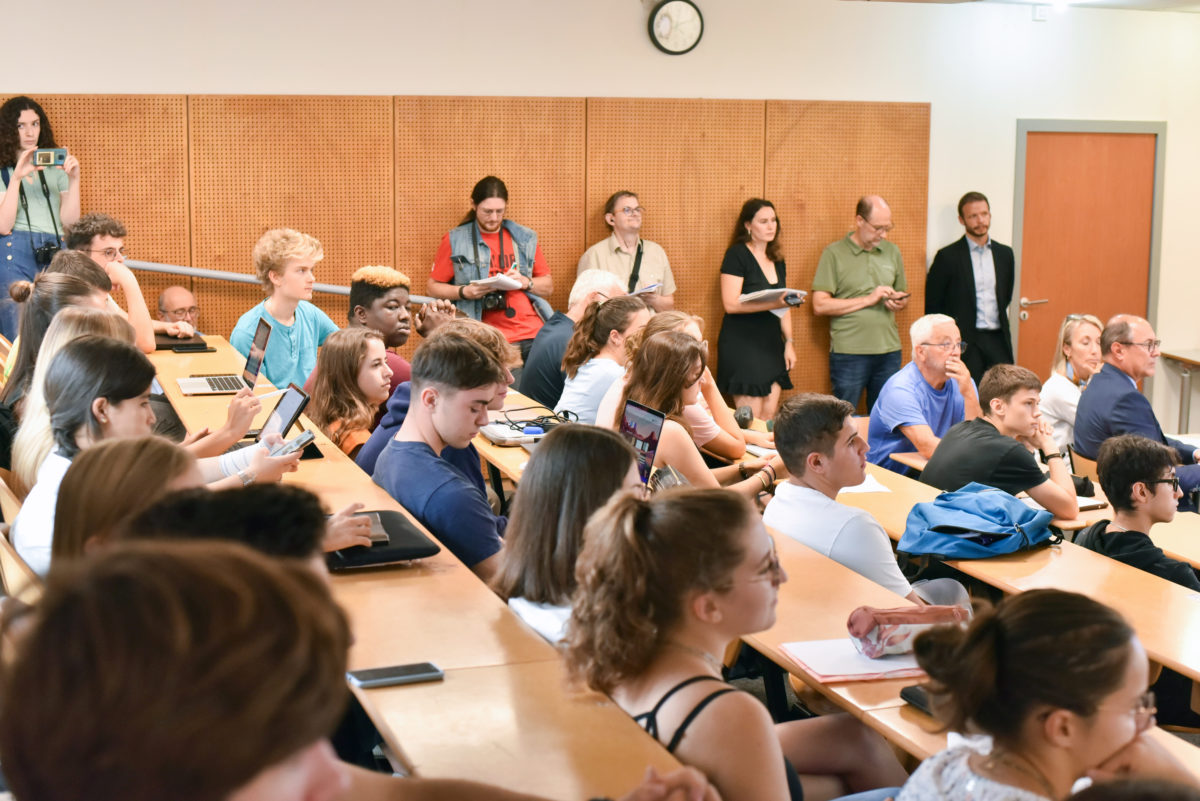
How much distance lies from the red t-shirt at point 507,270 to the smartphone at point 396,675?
16.5 ft

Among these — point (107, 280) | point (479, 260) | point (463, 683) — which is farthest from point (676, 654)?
point (479, 260)

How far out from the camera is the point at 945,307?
823 cm

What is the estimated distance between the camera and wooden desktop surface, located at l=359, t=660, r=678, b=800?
5.57ft

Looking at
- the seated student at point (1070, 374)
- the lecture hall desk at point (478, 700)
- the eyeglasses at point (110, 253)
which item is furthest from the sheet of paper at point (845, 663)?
the eyeglasses at point (110, 253)

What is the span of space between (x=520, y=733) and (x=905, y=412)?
3.68m

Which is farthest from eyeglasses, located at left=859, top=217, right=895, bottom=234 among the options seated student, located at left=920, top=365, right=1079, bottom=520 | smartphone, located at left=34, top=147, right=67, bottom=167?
smartphone, located at left=34, top=147, right=67, bottom=167

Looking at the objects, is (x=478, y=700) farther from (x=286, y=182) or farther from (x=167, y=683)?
(x=286, y=182)

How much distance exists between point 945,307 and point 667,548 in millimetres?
6764

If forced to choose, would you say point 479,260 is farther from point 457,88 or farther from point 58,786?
point 58,786

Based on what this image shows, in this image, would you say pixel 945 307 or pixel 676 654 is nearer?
pixel 676 654

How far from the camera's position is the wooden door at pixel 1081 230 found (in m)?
8.61

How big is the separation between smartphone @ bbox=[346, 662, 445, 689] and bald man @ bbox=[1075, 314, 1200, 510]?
13.1ft

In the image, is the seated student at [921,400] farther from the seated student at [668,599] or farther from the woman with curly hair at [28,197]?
the woman with curly hair at [28,197]

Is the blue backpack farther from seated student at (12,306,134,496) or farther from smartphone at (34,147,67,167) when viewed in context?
smartphone at (34,147,67,167)
